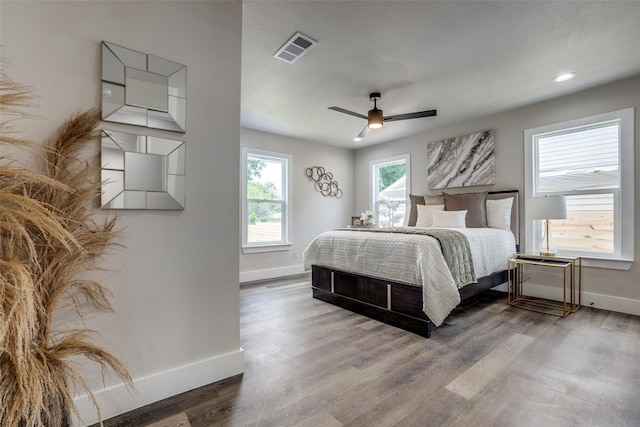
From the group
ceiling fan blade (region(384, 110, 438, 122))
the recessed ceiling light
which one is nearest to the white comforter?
ceiling fan blade (region(384, 110, 438, 122))

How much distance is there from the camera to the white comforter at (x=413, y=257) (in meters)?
2.49

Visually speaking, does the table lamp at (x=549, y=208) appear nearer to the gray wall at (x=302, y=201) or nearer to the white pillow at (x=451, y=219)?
the white pillow at (x=451, y=219)

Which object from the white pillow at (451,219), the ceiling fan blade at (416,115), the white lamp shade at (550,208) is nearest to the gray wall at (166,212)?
the ceiling fan blade at (416,115)

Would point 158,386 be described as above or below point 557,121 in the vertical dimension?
below

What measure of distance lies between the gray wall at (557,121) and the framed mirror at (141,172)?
4011 millimetres

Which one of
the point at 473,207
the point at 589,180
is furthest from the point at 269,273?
the point at 589,180

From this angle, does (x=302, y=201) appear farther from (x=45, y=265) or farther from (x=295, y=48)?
(x=45, y=265)

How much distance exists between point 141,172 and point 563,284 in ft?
13.2

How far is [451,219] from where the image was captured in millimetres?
3945

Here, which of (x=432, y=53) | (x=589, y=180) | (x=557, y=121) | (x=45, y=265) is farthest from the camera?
(x=557, y=121)

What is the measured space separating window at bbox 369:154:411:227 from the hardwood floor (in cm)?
269

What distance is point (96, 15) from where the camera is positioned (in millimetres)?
1505

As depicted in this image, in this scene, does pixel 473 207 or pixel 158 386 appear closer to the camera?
pixel 158 386

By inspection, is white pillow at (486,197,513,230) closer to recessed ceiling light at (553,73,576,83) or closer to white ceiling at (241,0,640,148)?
white ceiling at (241,0,640,148)
